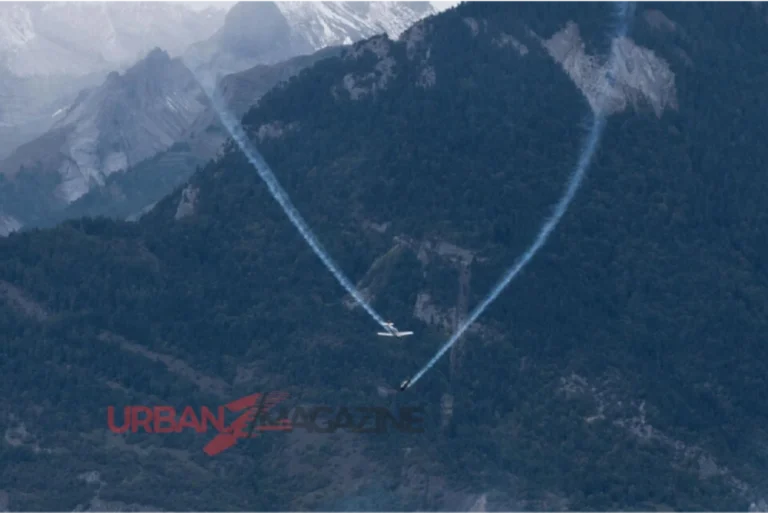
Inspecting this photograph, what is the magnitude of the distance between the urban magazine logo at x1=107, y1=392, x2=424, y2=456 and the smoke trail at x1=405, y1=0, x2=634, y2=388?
2521 millimetres

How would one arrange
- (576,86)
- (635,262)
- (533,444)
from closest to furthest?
(533,444) → (635,262) → (576,86)

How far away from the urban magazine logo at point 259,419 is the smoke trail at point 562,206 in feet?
8.27

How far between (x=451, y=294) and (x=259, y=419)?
557 inches

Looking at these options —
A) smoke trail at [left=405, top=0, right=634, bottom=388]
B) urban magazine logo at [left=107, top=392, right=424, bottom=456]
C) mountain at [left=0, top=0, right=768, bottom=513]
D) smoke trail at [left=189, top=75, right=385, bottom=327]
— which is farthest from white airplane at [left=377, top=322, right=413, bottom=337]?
urban magazine logo at [left=107, top=392, right=424, bottom=456]

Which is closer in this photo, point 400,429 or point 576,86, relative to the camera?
point 400,429

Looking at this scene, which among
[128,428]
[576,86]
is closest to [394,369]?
[128,428]

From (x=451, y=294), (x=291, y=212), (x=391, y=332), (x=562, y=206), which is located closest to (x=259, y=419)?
(x=391, y=332)

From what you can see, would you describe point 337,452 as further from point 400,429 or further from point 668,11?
point 668,11

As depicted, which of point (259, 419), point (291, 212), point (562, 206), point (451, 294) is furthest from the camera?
point (291, 212)

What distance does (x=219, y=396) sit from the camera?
15138 cm

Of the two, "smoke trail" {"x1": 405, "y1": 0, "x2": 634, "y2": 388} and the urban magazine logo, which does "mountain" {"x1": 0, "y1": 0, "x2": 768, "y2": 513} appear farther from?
"smoke trail" {"x1": 405, "y1": 0, "x2": 634, "y2": 388}

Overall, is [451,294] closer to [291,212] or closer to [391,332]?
[391,332]

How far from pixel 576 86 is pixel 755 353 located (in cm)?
2624

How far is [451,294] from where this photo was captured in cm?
15350
